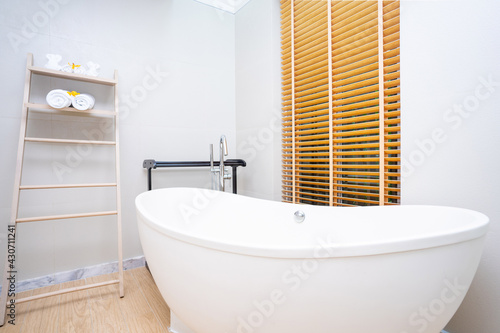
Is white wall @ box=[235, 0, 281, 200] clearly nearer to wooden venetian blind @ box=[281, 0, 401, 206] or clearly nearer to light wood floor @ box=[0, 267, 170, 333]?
wooden venetian blind @ box=[281, 0, 401, 206]

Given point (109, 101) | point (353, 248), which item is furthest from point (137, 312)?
A: point (109, 101)

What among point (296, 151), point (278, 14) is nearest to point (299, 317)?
point (296, 151)

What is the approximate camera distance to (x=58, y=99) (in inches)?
68.4

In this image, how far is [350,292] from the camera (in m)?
0.74

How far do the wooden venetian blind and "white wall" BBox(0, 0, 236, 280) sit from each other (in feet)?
2.81

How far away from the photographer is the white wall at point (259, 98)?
2.39 metres

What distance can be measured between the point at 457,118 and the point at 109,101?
240 centimetres

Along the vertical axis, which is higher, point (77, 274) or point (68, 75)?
point (68, 75)

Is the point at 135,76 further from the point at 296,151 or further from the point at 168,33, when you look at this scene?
the point at 296,151

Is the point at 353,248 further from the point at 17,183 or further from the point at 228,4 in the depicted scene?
the point at 228,4

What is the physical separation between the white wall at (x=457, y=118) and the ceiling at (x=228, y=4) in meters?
1.85

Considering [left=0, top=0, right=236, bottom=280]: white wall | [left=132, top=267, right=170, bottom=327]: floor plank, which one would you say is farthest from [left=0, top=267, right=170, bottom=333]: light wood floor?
[left=0, top=0, right=236, bottom=280]: white wall

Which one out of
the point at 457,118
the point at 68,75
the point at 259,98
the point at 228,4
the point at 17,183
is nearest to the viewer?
the point at 457,118

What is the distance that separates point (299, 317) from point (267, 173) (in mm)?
1731
